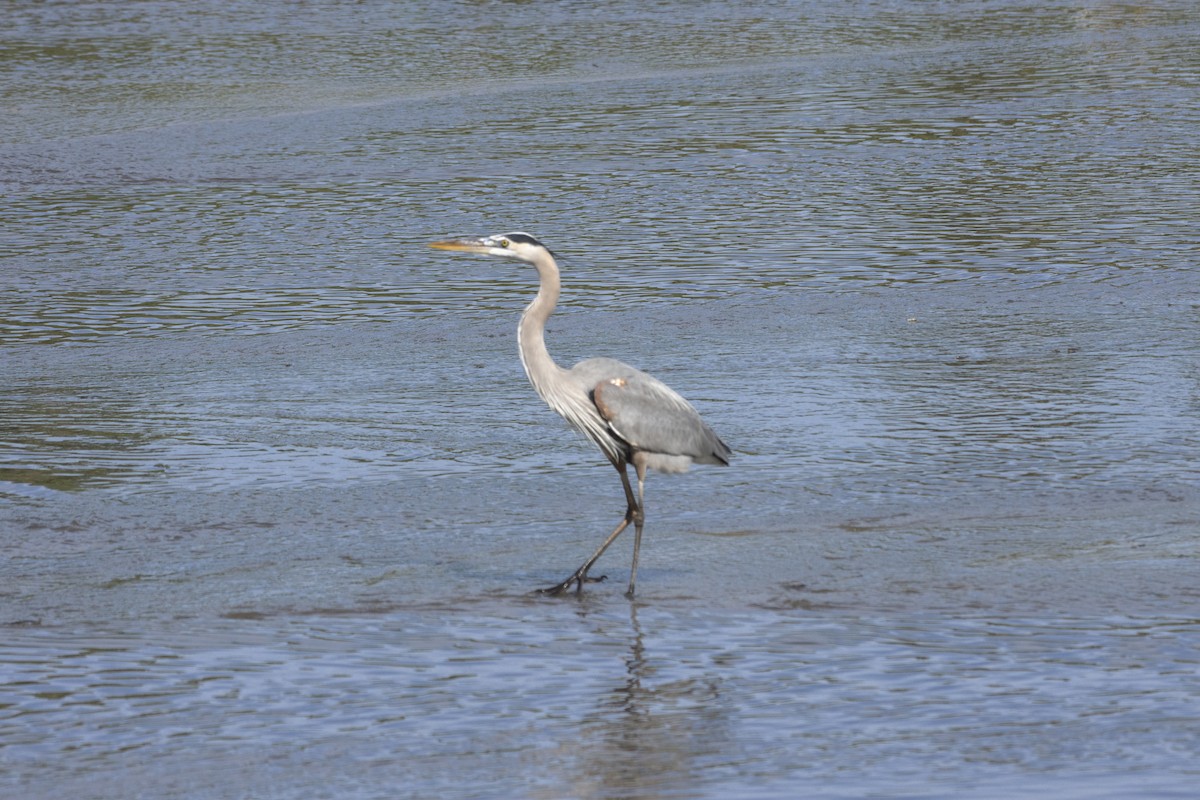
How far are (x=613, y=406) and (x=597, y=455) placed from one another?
5.74 ft

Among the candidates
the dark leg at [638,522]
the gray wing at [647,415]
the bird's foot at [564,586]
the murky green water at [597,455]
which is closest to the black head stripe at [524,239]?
the gray wing at [647,415]

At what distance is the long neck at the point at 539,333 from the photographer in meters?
7.61

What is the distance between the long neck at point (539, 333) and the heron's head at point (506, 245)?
42 mm

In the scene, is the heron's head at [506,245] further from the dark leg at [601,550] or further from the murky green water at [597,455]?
the murky green water at [597,455]

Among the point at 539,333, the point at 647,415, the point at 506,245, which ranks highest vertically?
the point at 506,245

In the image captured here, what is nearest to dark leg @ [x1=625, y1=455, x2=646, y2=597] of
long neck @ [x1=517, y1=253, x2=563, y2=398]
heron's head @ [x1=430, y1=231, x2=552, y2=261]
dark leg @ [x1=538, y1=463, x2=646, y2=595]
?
dark leg @ [x1=538, y1=463, x2=646, y2=595]

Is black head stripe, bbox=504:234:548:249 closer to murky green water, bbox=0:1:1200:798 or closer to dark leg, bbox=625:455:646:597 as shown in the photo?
dark leg, bbox=625:455:646:597

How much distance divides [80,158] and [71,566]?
33.4 feet

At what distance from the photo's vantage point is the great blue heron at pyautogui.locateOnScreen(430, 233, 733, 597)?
7.52m

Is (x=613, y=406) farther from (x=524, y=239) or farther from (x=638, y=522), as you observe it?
(x=524, y=239)

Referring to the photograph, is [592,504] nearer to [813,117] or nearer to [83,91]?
[813,117]

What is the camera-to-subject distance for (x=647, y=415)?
296 inches

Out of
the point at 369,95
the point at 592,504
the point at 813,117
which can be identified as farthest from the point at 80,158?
the point at 592,504

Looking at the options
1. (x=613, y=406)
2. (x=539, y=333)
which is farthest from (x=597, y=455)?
(x=613, y=406)
